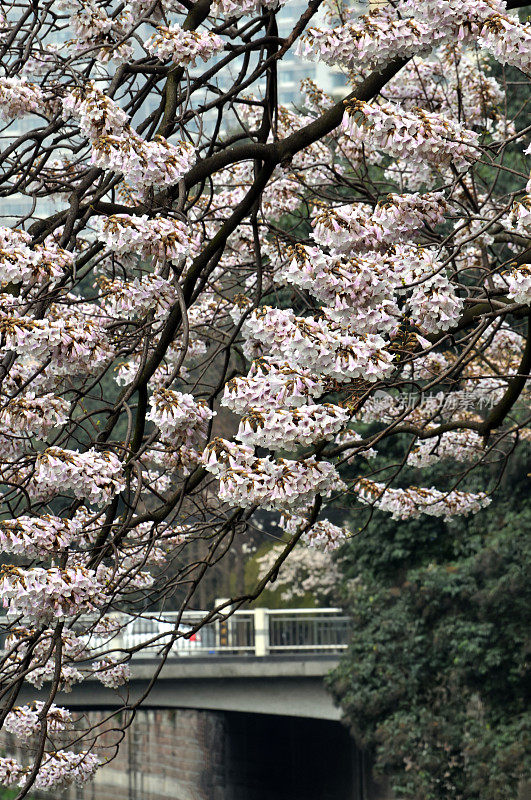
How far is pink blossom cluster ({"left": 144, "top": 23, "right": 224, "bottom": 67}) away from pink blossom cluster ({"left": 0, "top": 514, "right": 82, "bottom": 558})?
182 cm

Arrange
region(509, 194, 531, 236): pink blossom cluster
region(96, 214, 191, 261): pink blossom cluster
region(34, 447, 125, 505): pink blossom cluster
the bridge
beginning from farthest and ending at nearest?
the bridge, region(34, 447, 125, 505): pink blossom cluster, region(96, 214, 191, 261): pink blossom cluster, region(509, 194, 531, 236): pink blossom cluster

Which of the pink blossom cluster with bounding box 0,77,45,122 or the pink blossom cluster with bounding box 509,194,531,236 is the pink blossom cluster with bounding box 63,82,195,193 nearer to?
the pink blossom cluster with bounding box 0,77,45,122

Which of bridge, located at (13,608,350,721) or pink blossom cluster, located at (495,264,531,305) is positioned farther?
bridge, located at (13,608,350,721)

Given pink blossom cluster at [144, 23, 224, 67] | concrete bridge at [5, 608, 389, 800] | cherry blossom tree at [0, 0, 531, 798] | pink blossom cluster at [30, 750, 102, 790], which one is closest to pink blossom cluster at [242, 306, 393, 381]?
cherry blossom tree at [0, 0, 531, 798]

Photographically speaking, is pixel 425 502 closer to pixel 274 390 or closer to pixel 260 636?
pixel 274 390

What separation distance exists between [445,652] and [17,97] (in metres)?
10.3

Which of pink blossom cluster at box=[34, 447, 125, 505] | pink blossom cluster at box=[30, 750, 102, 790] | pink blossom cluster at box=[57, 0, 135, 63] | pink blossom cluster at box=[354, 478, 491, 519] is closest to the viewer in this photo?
pink blossom cluster at box=[34, 447, 125, 505]

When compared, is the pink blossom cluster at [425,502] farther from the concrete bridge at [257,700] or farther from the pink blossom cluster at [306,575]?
the pink blossom cluster at [306,575]

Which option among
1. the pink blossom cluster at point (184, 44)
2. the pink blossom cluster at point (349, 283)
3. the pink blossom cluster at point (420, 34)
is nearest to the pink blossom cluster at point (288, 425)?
the pink blossom cluster at point (349, 283)

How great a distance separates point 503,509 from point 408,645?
2041 mm

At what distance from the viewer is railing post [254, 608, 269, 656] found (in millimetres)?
19016

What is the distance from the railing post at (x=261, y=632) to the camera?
1902 centimetres

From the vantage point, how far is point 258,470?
12.3ft

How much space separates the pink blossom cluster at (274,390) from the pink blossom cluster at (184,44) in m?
1.40
